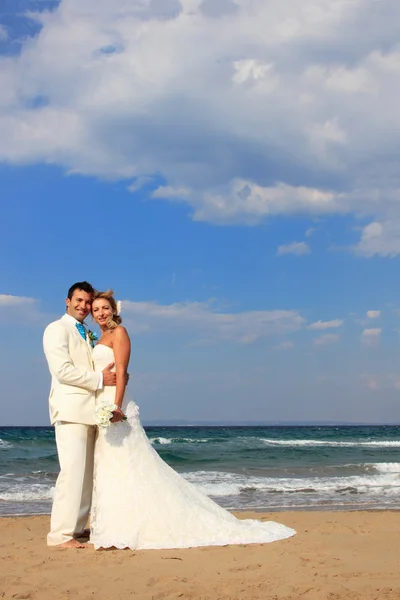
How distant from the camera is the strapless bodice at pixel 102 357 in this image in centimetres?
582

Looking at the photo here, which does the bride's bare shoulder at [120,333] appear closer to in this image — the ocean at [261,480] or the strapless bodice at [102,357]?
the strapless bodice at [102,357]

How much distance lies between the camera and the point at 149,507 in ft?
18.2

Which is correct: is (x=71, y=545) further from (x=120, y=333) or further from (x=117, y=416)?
(x=120, y=333)

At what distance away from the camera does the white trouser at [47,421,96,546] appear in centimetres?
566

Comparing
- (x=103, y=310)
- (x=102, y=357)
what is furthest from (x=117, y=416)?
(x=103, y=310)

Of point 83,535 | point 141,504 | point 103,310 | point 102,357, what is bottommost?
point 83,535

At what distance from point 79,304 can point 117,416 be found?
1117 mm

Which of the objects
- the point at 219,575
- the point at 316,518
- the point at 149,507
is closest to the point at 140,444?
the point at 149,507

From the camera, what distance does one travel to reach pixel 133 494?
5555mm

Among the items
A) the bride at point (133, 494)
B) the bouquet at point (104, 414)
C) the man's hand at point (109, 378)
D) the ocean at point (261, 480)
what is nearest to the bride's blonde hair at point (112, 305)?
the bride at point (133, 494)

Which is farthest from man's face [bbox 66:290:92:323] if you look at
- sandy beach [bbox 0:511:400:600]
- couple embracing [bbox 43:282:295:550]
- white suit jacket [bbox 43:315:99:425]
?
sandy beach [bbox 0:511:400:600]

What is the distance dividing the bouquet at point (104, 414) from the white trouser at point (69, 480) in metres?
0.25

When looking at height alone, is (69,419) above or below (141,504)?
above

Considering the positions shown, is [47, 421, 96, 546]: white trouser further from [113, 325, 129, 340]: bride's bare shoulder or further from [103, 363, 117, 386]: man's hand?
[113, 325, 129, 340]: bride's bare shoulder
